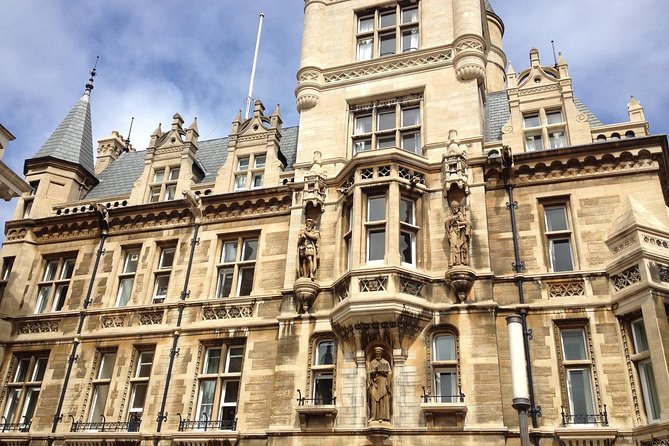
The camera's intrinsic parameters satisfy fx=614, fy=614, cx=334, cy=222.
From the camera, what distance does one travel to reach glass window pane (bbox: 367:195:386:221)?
717 inches

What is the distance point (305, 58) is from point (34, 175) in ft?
39.9

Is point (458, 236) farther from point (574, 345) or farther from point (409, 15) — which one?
point (409, 15)

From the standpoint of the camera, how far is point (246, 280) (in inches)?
805

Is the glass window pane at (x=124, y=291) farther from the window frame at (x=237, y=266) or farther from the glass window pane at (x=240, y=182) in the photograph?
the glass window pane at (x=240, y=182)

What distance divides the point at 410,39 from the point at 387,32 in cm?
96

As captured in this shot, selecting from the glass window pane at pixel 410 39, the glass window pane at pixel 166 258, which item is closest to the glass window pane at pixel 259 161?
the glass window pane at pixel 166 258

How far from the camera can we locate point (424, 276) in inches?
675

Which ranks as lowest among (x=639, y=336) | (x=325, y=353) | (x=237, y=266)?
(x=325, y=353)

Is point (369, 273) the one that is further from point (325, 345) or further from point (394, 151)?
point (394, 151)

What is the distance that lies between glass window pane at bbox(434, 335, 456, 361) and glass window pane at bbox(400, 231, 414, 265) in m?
2.36

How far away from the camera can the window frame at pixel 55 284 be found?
74.0 feet

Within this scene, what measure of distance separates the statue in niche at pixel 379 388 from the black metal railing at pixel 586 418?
429 cm

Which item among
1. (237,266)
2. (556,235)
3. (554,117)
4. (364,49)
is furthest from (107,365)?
(554,117)

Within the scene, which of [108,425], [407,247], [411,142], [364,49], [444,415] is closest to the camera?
[444,415]
